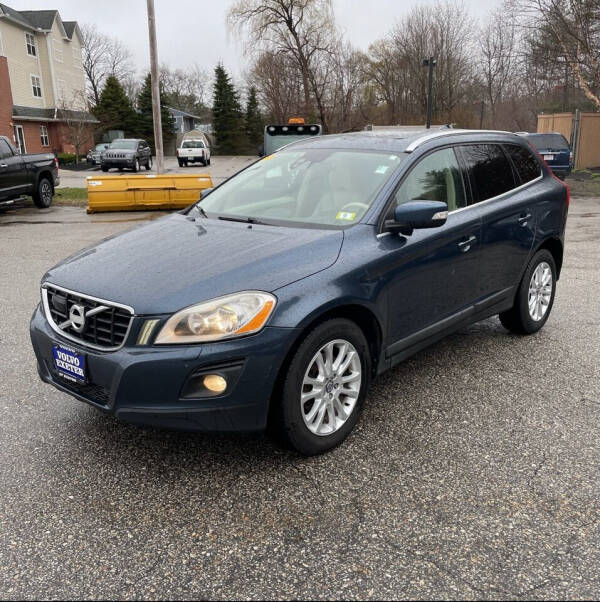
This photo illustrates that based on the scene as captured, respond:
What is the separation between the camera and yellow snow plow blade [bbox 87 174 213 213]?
13844mm

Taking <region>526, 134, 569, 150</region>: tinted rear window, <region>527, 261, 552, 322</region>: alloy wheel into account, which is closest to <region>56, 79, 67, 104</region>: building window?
<region>526, 134, 569, 150</region>: tinted rear window

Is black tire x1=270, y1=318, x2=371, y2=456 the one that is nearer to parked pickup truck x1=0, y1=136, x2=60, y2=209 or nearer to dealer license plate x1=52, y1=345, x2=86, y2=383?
dealer license plate x1=52, y1=345, x2=86, y2=383

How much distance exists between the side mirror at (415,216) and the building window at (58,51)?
161ft

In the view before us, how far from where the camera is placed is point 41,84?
44.1m

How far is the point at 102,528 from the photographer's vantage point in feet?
8.71

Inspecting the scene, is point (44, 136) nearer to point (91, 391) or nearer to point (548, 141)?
point (548, 141)

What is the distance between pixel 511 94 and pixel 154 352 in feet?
152

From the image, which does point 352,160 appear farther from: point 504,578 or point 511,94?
point 511,94

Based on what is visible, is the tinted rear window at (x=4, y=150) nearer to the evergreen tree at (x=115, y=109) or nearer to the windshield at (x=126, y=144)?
the windshield at (x=126, y=144)

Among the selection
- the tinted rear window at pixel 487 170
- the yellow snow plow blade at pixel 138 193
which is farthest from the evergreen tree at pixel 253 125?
the tinted rear window at pixel 487 170

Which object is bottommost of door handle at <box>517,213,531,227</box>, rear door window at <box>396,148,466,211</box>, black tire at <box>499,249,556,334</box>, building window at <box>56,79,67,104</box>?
black tire at <box>499,249,556,334</box>

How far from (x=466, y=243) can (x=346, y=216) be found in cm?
98

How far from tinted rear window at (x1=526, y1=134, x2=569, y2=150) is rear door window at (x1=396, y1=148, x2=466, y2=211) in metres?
16.6

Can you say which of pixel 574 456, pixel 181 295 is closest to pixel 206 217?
pixel 181 295
